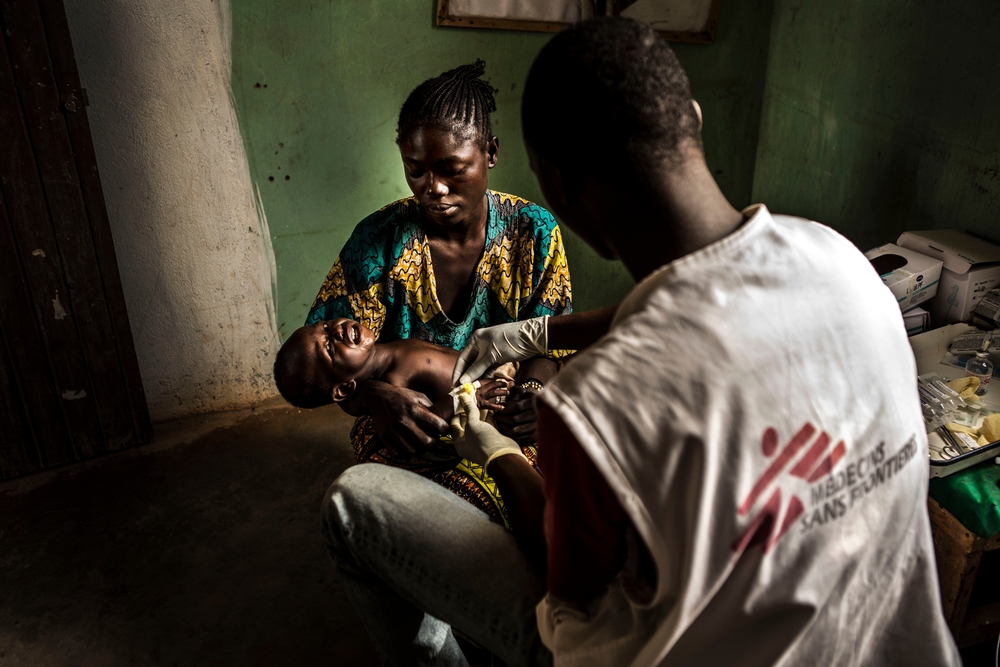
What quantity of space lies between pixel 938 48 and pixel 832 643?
83.5 inches

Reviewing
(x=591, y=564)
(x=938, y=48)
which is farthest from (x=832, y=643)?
(x=938, y=48)

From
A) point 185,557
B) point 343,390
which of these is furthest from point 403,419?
point 185,557

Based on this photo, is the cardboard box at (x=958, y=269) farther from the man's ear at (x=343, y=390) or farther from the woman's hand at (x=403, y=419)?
the man's ear at (x=343, y=390)

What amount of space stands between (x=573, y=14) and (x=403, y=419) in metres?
2.07

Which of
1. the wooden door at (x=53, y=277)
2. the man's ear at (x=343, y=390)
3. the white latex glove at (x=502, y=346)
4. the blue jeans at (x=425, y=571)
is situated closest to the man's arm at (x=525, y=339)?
the white latex glove at (x=502, y=346)

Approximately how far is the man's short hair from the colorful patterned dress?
1.30 meters

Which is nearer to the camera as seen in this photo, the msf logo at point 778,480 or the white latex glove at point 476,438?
the msf logo at point 778,480

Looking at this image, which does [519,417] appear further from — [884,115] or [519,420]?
[884,115]

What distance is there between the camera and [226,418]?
324cm

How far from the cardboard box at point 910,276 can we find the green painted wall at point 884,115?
29 centimetres

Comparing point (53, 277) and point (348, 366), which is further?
point (53, 277)

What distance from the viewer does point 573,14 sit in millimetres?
3066

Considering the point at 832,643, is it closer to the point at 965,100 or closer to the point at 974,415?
the point at 974,415

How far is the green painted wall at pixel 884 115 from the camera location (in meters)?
2.19
